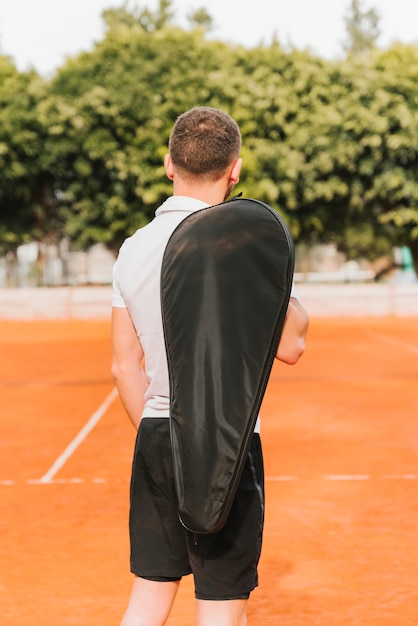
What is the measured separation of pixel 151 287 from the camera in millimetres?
2805

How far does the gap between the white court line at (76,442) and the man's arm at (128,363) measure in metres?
5.21

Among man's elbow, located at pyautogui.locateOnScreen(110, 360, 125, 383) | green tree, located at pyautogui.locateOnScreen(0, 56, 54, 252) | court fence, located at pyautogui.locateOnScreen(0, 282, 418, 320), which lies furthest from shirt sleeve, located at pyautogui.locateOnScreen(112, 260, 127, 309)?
green tree, located at pyautogui.locateOnScreen(0, 56, 54, 252)

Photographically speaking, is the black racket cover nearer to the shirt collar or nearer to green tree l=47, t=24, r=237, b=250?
the shirt collar

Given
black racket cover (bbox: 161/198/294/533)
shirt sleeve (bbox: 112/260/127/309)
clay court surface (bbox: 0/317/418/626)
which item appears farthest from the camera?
clay court surface (bbox: 0/317/418/626)

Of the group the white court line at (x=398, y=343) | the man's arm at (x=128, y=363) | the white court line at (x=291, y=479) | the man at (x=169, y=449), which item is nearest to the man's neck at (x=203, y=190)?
the man at (x=169, y=449)

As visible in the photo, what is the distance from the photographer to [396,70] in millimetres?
33406

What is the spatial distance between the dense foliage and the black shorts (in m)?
29.5

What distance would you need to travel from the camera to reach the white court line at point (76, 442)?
8.23m

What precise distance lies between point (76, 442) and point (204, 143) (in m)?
7.38

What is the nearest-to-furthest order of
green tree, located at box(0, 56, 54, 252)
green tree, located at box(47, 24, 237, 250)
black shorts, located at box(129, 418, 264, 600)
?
black shorts, located at box(129, 418, 264, 600)
green tree, located at box(47, 24, 237, 250)
green tree, located at box(0, 56, 54, 252)

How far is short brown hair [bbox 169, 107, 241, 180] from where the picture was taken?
277 centimetres

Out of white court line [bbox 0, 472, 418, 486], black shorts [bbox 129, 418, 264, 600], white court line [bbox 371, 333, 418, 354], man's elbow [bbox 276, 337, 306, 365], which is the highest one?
man's elbow [bbox 276, 337, 306, 365]

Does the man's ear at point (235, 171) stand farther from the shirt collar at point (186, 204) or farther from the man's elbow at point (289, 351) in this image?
the man's elbow at point (289, 351)

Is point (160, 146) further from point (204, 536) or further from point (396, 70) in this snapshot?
point (204, 536)
